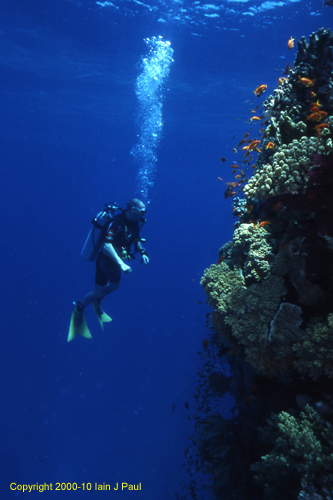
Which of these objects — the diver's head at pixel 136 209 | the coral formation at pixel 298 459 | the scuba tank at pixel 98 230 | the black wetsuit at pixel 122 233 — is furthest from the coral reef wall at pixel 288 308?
the scuba tank at pixel 98 230

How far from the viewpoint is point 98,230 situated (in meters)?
7.79

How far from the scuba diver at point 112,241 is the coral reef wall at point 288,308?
2.84 metres

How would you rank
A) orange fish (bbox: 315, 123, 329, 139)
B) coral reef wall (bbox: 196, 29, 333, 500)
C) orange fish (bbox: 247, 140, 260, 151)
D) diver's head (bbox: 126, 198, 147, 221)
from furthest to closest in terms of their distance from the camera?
diver's head (bbox: 126, 198, 147, 221) < orange fish (bbox: 247, 140, 260, 151) < orange fish (bbox: 315, 123, 329, 139) < coral reef wall (bbox: 196, 29, 333, 500)

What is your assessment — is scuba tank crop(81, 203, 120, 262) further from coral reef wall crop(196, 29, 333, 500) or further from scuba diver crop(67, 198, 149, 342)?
coral reef wall crop(196, 29, 333, 500)

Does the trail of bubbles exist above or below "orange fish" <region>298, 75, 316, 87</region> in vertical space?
above

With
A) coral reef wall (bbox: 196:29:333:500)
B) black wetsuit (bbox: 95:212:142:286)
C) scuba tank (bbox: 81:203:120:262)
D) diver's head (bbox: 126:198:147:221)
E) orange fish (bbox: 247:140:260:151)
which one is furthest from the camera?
scuba tank (bbox: 81:203:120:262)

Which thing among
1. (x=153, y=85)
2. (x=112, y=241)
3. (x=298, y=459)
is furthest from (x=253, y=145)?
(x=153, y=85)

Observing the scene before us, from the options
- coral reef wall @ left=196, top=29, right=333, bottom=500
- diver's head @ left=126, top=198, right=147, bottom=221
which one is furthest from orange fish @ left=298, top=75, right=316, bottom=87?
diver's head @ left=126, top=198, right=147, bottom=221

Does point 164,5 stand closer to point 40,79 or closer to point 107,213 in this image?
point 107,213

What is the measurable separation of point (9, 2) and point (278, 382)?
20671 millimetres

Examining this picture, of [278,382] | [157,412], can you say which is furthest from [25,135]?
[278,382]

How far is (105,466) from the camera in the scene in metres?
20.0

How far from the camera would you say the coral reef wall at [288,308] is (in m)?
3.20

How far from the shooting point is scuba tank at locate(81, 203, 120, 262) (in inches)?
298
